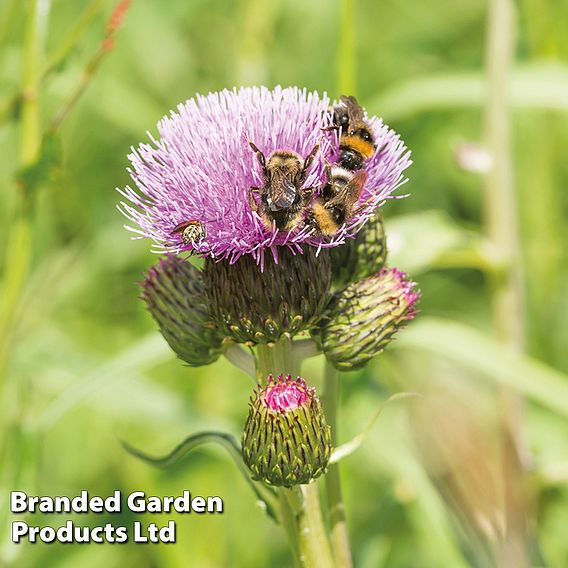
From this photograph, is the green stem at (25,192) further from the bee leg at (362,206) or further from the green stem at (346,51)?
the bee leg at (362,206)

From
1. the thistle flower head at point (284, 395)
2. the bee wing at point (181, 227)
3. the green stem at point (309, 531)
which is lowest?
the green stem at point (309, 531)

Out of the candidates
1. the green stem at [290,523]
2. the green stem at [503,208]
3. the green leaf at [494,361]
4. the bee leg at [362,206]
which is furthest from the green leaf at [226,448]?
the green stem at [503,208]

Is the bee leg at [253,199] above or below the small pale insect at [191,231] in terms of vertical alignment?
above

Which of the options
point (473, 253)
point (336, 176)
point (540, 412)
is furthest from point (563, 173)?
point (336, 176)

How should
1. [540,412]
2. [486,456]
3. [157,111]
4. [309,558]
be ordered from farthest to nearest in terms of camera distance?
[157,111] < [540,412] < [309,558] < [486,456]

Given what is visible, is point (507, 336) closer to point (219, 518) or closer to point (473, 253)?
point (473, 253)

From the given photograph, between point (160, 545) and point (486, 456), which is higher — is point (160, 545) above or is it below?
above
